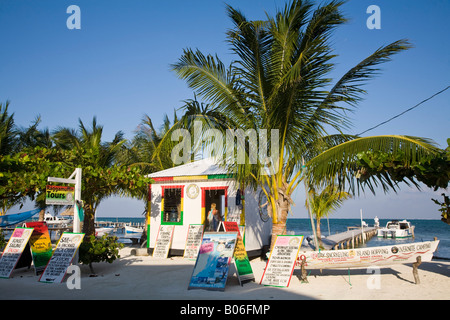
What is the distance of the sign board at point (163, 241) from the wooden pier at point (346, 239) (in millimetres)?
10140

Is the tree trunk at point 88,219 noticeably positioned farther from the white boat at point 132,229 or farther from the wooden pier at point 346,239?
the white boat at point 132,229

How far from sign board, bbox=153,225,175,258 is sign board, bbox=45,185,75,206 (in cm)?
463

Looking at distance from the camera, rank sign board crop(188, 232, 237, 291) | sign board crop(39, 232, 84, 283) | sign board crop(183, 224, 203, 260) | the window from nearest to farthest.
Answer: sign board crop(188, 232, 237, 291)
sign board crop(39, 232, 84, 283)
sign board crop(183, 224, 203, 260)
the window

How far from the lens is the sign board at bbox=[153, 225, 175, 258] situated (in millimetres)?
12781

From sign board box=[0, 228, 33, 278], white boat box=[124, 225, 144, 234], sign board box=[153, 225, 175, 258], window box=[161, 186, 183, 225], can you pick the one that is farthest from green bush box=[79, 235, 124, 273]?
white boat box=[124, 225, 144, 234]

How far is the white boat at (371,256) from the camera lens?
7.69m

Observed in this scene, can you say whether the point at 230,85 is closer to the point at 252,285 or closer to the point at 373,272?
the point at 252,285

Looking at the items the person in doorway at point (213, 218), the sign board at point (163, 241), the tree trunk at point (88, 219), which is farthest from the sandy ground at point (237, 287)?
the tree trunk at point (88, 219)

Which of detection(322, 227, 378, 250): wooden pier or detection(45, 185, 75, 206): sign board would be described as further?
detection(322, 227, 378, 250): wooden pier

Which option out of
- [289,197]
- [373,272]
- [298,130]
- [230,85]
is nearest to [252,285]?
[289,197]

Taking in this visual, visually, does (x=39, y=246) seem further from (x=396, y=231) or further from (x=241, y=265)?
(x=396, y=231)

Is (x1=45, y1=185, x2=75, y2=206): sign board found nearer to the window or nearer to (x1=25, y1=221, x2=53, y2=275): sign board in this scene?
(x1=25, y1=221, x2=53, y2=275): sign board

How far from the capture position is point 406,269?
9.65 metres
